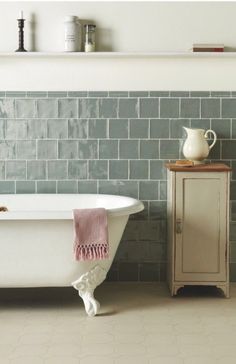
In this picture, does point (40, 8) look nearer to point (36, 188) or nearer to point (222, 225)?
point (36, 188)

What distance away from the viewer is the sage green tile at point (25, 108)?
5.31 meters

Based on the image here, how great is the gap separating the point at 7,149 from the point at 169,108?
1.27 metres

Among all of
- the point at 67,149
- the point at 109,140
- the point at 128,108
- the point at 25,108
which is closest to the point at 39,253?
the point at 67,149

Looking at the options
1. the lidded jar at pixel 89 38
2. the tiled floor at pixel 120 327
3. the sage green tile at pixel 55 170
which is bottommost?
the tiled floor at pixel 120 327

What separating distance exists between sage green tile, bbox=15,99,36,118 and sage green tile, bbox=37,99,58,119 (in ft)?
0.15

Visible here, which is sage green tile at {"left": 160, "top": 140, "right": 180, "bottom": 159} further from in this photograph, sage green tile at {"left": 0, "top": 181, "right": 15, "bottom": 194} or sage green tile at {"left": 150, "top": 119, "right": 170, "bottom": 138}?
sage green tile at {"left": 0, "top": 181, "right": 15, "bottom": 194}

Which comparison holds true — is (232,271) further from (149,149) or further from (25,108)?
(25,108)

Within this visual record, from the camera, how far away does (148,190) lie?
5.37m

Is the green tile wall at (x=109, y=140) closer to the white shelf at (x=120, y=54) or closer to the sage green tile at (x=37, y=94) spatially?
the sage green tile at (x=37, y=94)

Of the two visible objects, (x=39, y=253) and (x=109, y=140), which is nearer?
(x=39, y=253)

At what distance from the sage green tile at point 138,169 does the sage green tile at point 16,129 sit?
84 centimetres

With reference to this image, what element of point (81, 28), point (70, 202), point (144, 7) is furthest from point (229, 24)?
point (70, 202)

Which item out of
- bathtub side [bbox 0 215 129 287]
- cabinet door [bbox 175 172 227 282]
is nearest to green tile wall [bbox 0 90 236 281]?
cabinet door [bbox 175 172 227 282]

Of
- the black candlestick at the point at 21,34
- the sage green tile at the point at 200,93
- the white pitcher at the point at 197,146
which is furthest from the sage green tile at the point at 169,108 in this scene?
the black candlestick at the point at 21,34
